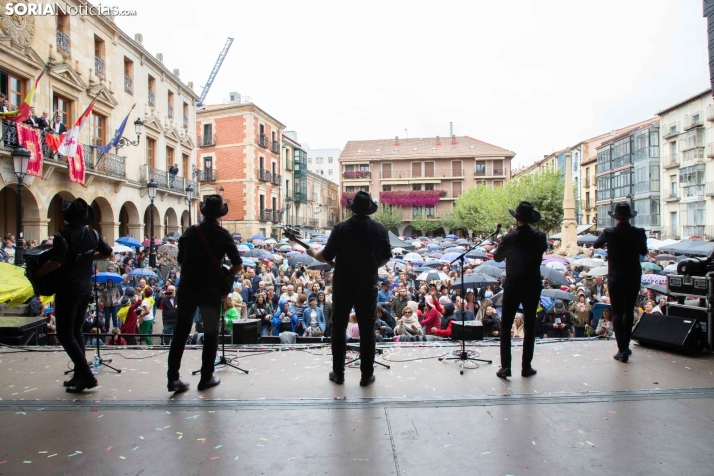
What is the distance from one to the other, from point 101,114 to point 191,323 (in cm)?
1918

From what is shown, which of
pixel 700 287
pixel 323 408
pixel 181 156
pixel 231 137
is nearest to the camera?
pixel 323 408

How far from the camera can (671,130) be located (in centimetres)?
3781

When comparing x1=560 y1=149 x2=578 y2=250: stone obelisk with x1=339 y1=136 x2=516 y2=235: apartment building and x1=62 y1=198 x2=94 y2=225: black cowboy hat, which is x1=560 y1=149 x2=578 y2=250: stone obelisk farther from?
x1=339 y1=136 x2=516 y2=235: apartment building

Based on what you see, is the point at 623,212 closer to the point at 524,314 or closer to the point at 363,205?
the point at 524,314

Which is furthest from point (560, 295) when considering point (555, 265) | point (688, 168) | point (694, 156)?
point (688, 168)

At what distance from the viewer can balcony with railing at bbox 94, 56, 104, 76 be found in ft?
64.8

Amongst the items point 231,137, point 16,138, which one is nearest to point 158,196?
point 16,138

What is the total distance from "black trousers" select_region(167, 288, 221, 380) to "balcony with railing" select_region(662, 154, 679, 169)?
42251 mm

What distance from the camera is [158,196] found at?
24.6 meters

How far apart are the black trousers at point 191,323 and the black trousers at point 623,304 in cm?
402

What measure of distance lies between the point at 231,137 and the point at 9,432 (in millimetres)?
36928

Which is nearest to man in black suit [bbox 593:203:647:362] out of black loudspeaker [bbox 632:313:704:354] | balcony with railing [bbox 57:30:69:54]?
black loudspeaker [bbox 632:313:704:354]

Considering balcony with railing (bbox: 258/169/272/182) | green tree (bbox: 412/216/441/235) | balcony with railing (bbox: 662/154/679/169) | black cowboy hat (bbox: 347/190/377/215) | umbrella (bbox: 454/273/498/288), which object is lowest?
umbrella (bbox: 454/273/498/288)

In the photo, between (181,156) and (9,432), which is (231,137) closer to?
(181,156)
